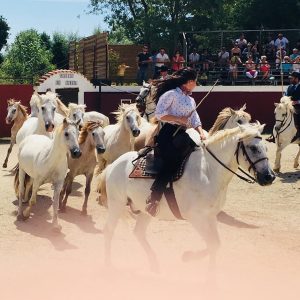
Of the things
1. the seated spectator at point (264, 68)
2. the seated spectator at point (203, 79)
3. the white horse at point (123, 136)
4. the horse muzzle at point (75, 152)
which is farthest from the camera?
the seated spectator at point (203, 79)

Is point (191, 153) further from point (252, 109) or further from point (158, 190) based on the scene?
point (252, 109)

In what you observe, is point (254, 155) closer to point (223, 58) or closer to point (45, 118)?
point (45, 118)

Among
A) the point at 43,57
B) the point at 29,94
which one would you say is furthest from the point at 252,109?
the point at 43,57

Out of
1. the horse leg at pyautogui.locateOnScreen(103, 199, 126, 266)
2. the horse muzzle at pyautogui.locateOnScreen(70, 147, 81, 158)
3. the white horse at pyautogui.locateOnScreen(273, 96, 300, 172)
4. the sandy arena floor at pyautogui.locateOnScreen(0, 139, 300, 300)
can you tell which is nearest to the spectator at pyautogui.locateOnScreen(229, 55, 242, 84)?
the white horse at pyautogui.locateOnScreen(273, 96, 300, 172)

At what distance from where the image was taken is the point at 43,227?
9.42 meters

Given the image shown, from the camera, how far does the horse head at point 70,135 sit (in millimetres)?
8891

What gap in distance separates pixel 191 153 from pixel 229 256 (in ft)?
6.31

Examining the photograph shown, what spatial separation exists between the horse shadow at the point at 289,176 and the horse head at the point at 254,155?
306 inches

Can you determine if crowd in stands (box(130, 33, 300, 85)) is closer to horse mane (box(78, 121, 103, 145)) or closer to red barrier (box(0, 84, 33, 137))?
red barrier (box(0, 84, 33, 137))

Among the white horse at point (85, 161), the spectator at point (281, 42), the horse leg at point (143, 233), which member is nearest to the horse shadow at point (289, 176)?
the white horse at point (85, 161)

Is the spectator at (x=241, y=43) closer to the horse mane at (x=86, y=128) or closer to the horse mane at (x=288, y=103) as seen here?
the horse mane at (x=288, y=103)

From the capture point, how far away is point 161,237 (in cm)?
889

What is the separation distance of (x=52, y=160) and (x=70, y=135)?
59cm

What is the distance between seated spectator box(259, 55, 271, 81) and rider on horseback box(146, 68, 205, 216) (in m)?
18.1
